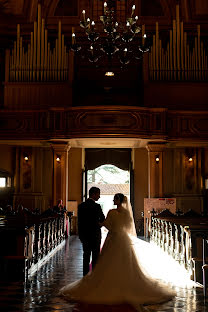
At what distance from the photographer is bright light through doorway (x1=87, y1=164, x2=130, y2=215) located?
20484mm

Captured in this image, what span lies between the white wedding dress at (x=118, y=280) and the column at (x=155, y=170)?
8.85m

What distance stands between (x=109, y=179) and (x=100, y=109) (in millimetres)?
6037

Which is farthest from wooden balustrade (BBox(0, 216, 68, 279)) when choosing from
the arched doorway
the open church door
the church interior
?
the arched doorway

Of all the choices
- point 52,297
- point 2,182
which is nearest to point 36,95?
point 2,182

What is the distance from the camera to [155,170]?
52.2 feet

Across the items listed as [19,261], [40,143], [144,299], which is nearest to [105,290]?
[144,299]

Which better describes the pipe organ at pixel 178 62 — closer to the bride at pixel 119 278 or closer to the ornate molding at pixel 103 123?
the ornate molding at pixel 103 123

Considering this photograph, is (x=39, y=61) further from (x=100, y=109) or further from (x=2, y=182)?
(x=2, y=182)

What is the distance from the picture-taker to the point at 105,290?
6.34 m

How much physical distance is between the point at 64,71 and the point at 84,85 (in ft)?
4.24

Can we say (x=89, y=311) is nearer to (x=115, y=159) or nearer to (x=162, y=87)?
(x=162, y=87)

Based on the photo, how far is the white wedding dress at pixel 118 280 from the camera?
20.2ft

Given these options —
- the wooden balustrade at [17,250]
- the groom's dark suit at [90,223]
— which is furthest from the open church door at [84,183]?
the groom's dark suit at [90,223]

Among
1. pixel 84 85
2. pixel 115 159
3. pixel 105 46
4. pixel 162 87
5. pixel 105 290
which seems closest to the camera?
pixel 105 290
